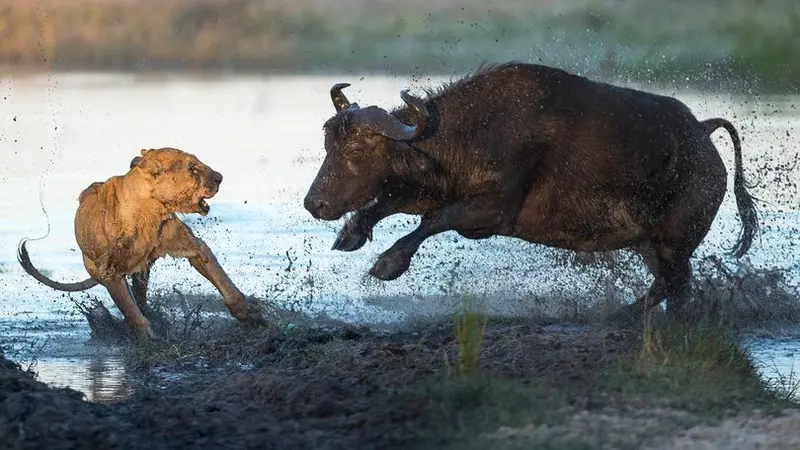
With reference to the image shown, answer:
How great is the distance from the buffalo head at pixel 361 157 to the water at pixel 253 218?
1306mm

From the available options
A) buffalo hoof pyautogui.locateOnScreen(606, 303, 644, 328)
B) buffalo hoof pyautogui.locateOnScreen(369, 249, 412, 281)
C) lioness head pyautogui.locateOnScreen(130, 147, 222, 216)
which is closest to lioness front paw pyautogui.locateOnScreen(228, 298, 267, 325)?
lioness head pyautogui.locateOnScreen(130, 147, 222, 216)

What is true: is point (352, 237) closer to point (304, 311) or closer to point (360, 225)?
point (360, 225)

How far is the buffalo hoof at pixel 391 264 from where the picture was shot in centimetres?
1148

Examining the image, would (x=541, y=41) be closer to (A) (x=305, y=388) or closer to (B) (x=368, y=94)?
(B) (x=368, y=94)

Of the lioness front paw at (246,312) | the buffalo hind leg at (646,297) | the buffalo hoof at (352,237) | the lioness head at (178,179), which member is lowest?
the lioness front paw at (246,312)

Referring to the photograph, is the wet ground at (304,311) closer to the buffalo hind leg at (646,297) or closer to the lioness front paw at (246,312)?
the lioness front paw at (246,312)

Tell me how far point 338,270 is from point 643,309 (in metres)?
3.66

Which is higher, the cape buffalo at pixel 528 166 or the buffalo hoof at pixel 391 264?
the cape buffalo at pixel 528 166

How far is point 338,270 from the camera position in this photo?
15.7 metres

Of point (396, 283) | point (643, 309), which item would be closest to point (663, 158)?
point (643, 309)

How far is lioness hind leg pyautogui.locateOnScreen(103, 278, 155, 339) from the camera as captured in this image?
11.9 metres

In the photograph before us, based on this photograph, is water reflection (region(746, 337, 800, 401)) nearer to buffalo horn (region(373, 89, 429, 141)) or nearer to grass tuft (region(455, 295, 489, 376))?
grass tuft (region(455, 295, 489, 376))

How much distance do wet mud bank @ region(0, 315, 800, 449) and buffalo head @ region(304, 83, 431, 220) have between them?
1.76 m

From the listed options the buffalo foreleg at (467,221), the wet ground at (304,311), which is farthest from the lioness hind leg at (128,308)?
the buffalo foreleg at (467,221)
